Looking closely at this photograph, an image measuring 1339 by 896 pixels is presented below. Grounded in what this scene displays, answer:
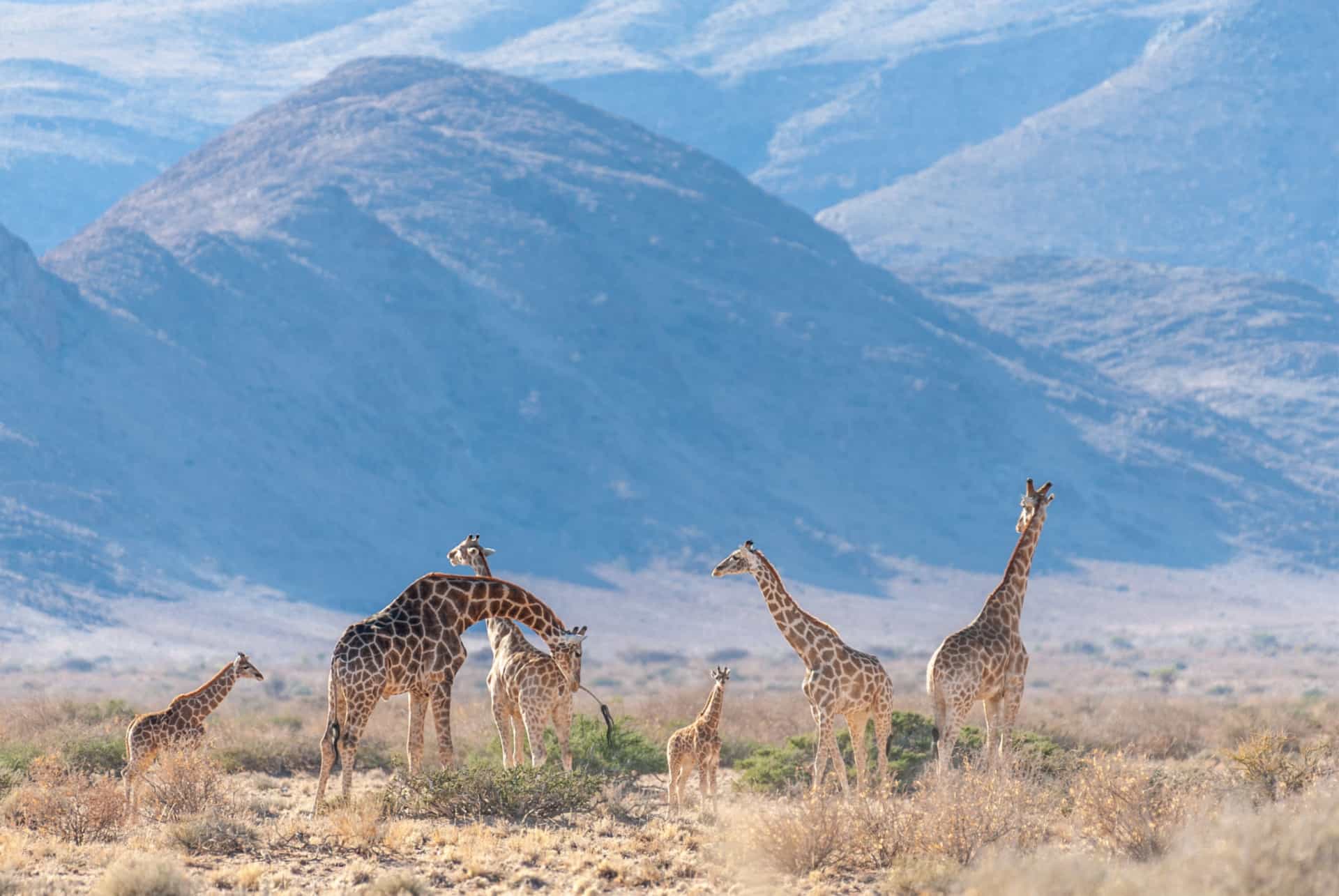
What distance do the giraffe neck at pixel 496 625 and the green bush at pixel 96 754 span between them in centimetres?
494

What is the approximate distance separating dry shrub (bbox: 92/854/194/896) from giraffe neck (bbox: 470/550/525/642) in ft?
17.1

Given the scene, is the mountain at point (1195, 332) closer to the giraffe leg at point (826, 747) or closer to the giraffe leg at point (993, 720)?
the giraffe leg at point (993, 720)

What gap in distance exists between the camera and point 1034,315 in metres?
142

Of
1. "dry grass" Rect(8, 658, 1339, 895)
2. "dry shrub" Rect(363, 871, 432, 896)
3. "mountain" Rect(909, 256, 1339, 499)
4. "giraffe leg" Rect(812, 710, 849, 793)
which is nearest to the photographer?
"dry grass" Rect(8, 658, 1339, 895)

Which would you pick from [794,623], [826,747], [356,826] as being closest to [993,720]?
[826,747]

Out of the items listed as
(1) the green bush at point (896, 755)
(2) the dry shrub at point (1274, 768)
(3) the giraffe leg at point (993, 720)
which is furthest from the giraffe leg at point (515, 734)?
(2) the dry shrub at point (1274, 768)

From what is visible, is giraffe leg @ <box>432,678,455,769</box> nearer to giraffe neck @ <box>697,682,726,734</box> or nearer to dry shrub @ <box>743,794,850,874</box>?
giraffe neck @ <box>697,682,726,734</box>

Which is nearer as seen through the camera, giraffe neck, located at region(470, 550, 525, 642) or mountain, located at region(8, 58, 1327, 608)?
giraffe neck, located at region(470, 550, 525, 642)

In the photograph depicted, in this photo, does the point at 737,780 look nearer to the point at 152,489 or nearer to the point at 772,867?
the point at 772,867

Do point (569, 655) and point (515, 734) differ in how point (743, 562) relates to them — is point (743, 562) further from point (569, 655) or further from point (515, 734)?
point (515, 734)

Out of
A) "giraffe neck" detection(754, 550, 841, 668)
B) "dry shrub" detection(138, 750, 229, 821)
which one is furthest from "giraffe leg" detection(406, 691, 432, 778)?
"giraffe neck" detection(754, 550, 841, 668)

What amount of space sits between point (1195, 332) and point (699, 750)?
127427 millimetres

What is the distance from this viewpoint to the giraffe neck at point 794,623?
15.7m

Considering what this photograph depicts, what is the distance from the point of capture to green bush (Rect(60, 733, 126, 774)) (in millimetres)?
20203
